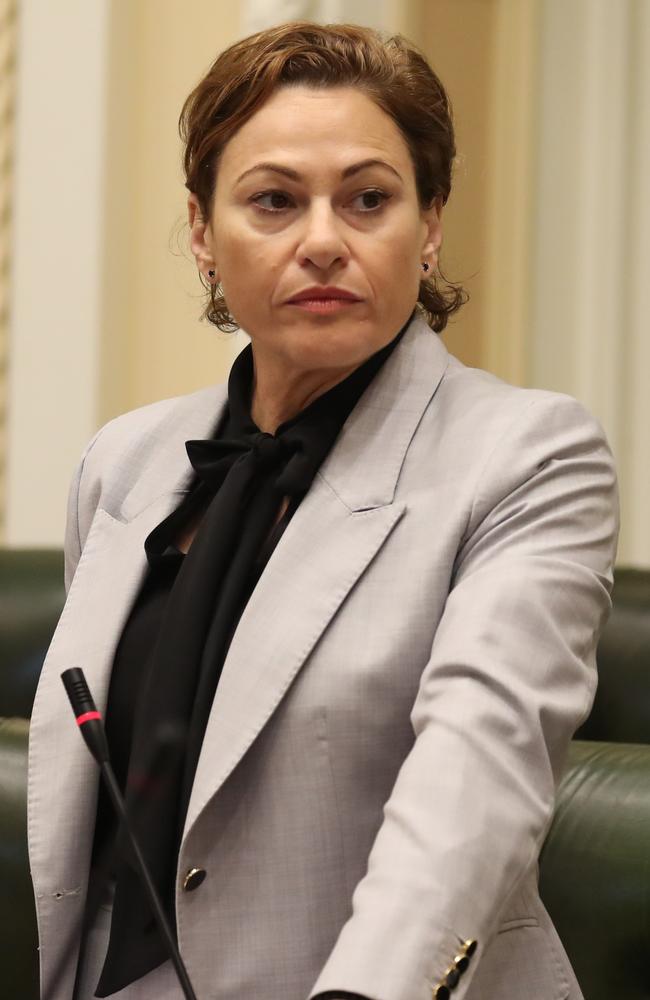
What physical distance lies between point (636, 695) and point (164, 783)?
847 mm

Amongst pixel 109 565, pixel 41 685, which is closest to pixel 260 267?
pixel 109 565

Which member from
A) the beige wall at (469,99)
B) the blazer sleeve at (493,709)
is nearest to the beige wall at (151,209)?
the beige wall at (469,99)

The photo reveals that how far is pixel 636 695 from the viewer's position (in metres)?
2.02

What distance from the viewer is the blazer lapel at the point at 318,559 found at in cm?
133

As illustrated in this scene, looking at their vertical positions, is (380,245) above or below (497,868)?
above

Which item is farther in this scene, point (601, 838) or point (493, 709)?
point (601, 838)

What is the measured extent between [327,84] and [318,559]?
52 centimetres

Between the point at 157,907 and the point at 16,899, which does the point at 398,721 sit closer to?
the point at 157,907

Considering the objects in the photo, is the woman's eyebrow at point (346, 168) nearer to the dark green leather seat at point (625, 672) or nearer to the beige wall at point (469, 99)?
the dark green leather seat at point (625, 672)

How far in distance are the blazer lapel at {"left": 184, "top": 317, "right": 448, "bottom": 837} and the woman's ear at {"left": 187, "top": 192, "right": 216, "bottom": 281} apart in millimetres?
283

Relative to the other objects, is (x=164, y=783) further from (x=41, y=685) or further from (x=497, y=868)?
(x=497, y=868)

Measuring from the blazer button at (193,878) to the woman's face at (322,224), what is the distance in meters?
0.53

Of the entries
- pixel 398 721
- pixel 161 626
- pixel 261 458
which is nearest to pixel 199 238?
pixel 261 458

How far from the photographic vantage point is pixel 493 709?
117cm
